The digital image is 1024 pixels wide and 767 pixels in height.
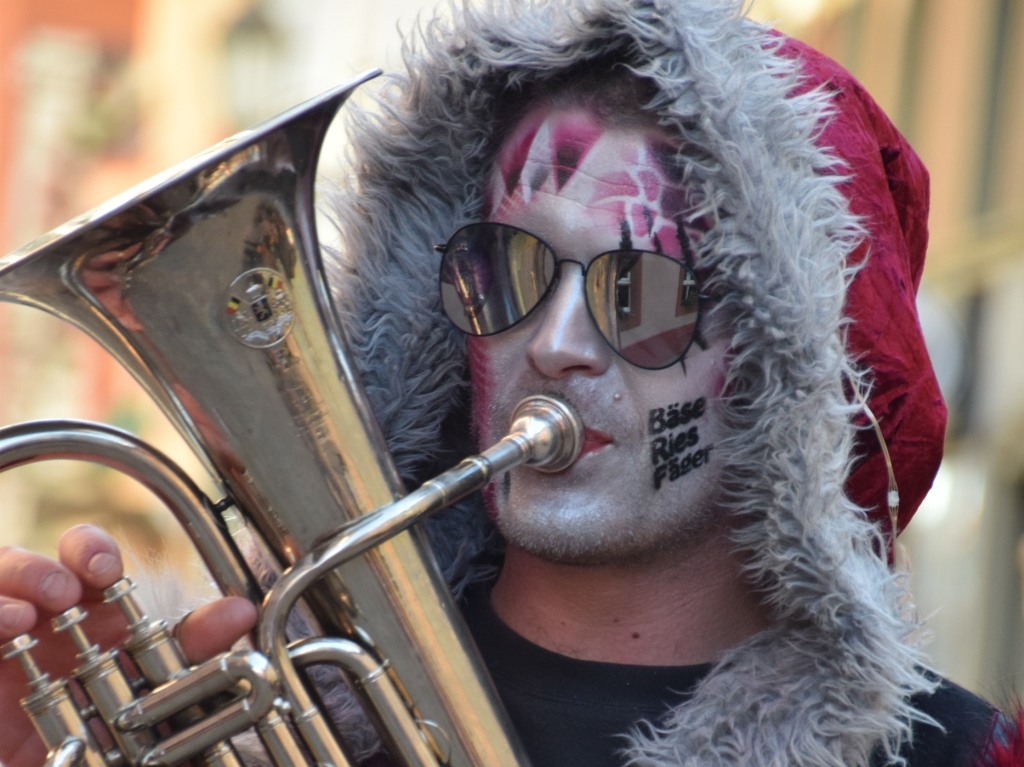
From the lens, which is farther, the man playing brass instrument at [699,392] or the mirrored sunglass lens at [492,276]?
the mirrored sunglass lens at [492,276]

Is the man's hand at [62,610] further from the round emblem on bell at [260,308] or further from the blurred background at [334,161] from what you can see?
the blurred background at [334,161]

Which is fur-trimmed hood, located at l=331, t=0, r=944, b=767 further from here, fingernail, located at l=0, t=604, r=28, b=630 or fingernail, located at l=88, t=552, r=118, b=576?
fingernail, located at l=0, t=604, r=28, b=630

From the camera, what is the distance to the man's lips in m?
2.03

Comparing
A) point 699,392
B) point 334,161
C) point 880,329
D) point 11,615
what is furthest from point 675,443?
point 334,161

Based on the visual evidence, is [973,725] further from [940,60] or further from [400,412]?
[940,60]

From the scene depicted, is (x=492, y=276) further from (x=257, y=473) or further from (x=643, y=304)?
(x=257, y=473)

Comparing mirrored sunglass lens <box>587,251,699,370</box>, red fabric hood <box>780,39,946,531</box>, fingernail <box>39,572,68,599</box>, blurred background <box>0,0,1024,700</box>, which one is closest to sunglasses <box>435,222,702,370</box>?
mirrored sunglass lens <box>587,251,699,370</box>

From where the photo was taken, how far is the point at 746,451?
203 centimetres

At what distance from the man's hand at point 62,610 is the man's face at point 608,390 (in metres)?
0.52

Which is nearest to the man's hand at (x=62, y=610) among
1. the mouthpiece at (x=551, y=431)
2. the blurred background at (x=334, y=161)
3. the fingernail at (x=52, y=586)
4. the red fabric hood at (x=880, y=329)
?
the fingernail at (x=52, y=586)

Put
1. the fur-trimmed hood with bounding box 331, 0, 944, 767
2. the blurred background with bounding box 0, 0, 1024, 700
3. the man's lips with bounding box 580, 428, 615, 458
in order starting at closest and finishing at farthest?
the fur-trimmed hood with bounding box 331, 0, 944, 767 → the man's lips with bounding box 580, 428, 615, 458 → the blurred background with bounding box 0, 0, 1024, 700

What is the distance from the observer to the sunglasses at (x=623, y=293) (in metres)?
2.02

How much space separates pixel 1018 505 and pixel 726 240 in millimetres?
7578

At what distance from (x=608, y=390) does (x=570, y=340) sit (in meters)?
0.10
